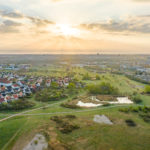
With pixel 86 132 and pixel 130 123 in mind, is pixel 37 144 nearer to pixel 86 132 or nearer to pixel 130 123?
pixel 86 132

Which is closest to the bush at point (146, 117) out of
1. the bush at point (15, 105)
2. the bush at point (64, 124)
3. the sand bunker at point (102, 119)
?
the sand bunker at point (102, 119)

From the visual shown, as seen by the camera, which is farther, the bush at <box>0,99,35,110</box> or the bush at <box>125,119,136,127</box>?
the bush at <box>0,99,35,110</box>

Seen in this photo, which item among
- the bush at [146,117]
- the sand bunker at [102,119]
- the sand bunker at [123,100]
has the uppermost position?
the bush at [146,117]

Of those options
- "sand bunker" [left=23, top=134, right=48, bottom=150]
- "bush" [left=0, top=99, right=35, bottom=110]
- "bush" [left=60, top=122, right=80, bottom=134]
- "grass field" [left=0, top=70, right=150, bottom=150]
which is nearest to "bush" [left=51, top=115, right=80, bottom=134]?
"bush" [left=60, top=122, right=80, bottom=134]

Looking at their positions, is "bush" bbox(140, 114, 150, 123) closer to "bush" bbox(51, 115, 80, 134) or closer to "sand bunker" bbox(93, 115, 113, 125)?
"sand bunker" bbox(93, 115, 113, 125)

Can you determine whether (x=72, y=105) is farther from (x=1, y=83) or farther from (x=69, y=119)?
(x=1, y=83)

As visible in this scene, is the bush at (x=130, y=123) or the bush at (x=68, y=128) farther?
the bush at (x=130, y=123)

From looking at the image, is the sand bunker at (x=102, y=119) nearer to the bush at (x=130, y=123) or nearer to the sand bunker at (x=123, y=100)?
the bush at (x=130, y=123)

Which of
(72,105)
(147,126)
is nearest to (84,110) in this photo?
(72,105)
